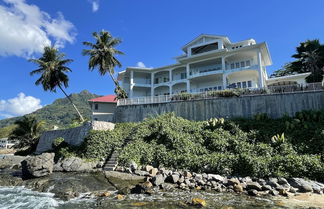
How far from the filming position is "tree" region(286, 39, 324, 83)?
816 inches

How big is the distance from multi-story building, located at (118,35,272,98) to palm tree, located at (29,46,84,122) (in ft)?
31.5

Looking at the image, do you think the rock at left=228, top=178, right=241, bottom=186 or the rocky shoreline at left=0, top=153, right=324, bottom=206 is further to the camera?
the rock at left=228, top=178, right=241, bottom=186

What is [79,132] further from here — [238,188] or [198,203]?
[238,188]

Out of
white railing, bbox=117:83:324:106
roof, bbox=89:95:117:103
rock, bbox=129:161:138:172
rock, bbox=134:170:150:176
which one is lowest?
rock, bbox=134:170:150:176

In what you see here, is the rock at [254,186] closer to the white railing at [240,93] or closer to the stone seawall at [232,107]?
the stone seawall at [232,107]

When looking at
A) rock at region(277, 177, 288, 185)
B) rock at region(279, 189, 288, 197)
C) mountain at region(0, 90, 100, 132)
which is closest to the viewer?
rock at region(279, 189, 288, 197)

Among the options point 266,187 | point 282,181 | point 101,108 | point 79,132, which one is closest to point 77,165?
point 79,132

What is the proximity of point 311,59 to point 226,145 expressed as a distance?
1638 cm

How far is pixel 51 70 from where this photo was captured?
95.3 ft

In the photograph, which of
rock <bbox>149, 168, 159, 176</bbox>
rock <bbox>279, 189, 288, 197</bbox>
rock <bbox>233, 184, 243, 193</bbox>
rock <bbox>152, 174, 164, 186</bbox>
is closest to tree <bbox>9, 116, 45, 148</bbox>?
rock <bbox>149, 168, 159, 176</bbox>

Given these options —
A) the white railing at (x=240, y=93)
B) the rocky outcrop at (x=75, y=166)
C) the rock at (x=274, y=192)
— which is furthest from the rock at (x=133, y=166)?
the white railing at (x=240, y=93)

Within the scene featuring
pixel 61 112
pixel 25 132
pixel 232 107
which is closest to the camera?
pixel 232 107

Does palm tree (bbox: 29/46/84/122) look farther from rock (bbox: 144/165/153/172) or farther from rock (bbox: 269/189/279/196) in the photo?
rock (bbox: 269/189/279/196)

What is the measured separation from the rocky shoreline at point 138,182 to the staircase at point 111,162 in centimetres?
45
